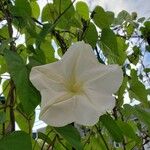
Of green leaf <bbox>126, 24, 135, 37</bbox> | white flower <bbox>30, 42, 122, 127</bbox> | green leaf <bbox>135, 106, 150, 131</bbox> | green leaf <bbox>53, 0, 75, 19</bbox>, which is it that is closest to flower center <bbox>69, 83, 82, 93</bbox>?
white flower <bbox>30, 42, 122, 127</bbox>

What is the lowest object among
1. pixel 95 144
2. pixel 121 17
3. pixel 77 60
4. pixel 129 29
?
pixel 95 144

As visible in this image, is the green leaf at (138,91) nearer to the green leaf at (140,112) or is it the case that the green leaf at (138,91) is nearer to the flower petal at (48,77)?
the green leaf at (140,112)

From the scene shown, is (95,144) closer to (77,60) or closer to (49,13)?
(49,13)

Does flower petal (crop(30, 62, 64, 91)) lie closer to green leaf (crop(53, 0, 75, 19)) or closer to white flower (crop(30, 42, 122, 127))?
white flower (crop(30, 42, 122, 127))

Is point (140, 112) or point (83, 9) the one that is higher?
point (83, 9)

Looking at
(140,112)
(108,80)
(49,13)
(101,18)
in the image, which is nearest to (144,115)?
(140,112)

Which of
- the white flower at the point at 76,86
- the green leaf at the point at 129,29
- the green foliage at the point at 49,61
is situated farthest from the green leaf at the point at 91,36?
the green leaf at the point at 129,29
